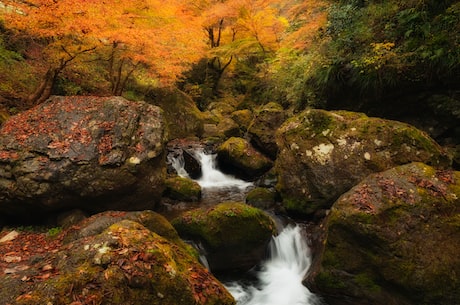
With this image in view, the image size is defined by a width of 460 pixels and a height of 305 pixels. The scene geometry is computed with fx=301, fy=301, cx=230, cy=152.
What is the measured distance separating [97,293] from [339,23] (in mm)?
11013

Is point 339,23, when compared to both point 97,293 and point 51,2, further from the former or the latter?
point 97,293

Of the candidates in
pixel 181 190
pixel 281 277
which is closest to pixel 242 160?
pixel 181 190

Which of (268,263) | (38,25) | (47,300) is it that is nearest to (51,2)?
(38,25)

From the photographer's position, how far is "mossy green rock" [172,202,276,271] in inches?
250

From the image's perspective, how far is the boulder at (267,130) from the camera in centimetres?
1223

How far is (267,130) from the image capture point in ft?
41.2

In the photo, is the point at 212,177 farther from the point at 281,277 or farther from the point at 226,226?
the point at 281,277

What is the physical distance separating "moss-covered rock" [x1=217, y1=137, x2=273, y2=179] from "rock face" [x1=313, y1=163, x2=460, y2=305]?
601 cm

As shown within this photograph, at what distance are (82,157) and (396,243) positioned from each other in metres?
6.62

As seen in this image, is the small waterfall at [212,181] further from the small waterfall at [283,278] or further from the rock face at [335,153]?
the small waterfall at [283,278]

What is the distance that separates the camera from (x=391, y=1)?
9.72 meters

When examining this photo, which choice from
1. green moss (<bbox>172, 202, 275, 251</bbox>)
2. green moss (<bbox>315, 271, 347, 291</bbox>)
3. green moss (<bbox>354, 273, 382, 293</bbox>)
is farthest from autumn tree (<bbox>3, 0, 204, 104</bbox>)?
green moss (<bbox>354, 273, 382, 293</bbox>)

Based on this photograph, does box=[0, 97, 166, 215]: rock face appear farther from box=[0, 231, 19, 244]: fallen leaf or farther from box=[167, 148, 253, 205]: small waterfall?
box=[167, 148, 253, 205]: small waterfall

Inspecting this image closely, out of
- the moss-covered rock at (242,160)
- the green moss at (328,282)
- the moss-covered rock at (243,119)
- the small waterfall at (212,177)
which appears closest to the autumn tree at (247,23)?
the moss-covered rock at (243,119)
